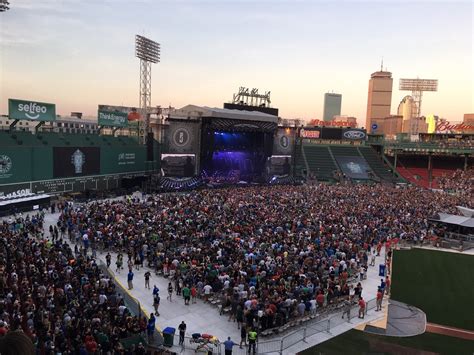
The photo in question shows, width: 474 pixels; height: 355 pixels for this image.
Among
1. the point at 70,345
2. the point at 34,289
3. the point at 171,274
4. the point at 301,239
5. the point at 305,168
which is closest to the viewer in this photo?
the point at 70,345

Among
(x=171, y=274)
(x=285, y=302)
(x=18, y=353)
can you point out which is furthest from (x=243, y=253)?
(x=18, y=353)

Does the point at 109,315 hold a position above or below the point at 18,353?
below

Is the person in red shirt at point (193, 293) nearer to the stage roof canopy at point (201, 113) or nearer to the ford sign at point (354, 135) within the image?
the stage roof canopy at point (201, 113)

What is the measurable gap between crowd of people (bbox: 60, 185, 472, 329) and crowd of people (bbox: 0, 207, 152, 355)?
355 cm

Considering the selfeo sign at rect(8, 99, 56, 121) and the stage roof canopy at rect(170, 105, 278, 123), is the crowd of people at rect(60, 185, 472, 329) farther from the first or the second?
the selfeo sign at rect(8, 99, 56, 121)

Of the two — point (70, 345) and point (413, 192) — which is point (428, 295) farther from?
point (413, 192)

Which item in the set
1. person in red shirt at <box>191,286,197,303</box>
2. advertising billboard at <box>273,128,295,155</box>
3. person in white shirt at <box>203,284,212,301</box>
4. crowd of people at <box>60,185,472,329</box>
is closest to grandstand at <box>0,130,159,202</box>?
crowd of people at <box>60,185,472,329</box>

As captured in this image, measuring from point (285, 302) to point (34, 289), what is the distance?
8.84 m

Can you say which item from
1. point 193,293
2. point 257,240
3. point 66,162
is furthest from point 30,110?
point 193,293

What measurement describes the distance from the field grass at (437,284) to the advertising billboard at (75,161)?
2974cm

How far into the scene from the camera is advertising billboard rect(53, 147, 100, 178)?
37.3 meters

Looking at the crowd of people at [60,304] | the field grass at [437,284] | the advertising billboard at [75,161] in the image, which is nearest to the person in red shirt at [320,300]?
→ the field grass at [437,284]

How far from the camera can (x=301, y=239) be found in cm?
2262

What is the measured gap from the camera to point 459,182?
59469 mm
